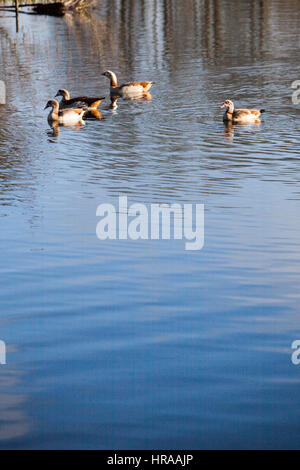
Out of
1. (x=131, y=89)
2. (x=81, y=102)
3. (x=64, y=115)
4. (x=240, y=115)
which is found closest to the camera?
(x=240, y=115)

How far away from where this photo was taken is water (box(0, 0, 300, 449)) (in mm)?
7406

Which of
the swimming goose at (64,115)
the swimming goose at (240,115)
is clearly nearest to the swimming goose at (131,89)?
the swimming goose at (64,115)

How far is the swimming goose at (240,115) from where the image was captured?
2212 cm

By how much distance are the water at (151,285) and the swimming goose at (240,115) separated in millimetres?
332

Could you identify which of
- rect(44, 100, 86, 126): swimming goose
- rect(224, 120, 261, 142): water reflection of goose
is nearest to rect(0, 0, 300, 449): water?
rect(224, 120, 261, 142): water reflection of goose

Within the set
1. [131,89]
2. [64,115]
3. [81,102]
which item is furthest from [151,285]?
[131,89]

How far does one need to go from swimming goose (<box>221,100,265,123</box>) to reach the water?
1.09 feet

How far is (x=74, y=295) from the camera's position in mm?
10477

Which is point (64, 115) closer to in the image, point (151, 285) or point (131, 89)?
point (131, 89)

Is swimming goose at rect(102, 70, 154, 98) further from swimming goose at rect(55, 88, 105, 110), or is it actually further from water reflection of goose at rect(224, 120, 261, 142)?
water reflection of goose at rect(224, 120, 261, 142)

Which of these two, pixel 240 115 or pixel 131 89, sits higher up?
pixel 131 89

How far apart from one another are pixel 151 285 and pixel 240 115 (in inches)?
474

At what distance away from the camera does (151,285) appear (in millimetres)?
10805
